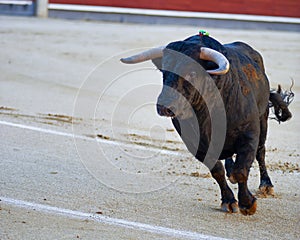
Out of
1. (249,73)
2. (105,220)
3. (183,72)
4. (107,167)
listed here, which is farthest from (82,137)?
(183,72)

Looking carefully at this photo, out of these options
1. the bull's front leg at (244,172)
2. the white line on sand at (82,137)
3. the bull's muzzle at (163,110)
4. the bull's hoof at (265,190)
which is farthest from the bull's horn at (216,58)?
the white line on sand at (82,137)

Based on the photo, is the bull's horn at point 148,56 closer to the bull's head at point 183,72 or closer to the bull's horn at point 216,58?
the bull's head at point 183,72

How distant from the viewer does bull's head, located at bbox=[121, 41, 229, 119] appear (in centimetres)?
369

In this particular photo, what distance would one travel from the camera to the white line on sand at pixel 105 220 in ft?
12.5

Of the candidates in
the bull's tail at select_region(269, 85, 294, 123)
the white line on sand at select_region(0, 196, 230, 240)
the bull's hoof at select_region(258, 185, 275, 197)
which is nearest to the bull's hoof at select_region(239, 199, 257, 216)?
the white line on sand at select_region(0, 196, 230, 240)

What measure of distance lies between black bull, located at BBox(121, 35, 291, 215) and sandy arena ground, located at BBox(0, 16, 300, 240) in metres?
0.30

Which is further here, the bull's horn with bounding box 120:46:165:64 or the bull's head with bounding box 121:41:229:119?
the bull's horn with bounding box 120:46:165:64

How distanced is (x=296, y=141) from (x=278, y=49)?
21.2 ft

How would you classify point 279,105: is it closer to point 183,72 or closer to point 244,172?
point 244,172

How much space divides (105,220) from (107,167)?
138cm

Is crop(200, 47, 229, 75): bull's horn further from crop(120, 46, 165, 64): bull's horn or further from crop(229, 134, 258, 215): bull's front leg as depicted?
crop(229, 134, 258, 215): bull's front leg

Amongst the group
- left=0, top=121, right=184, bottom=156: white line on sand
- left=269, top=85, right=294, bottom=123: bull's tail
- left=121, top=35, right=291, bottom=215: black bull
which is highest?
left=121, top=35, right=291, bottom=215: black bull

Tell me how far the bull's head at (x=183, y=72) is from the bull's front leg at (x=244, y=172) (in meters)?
0.37

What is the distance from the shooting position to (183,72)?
377 centimetres
